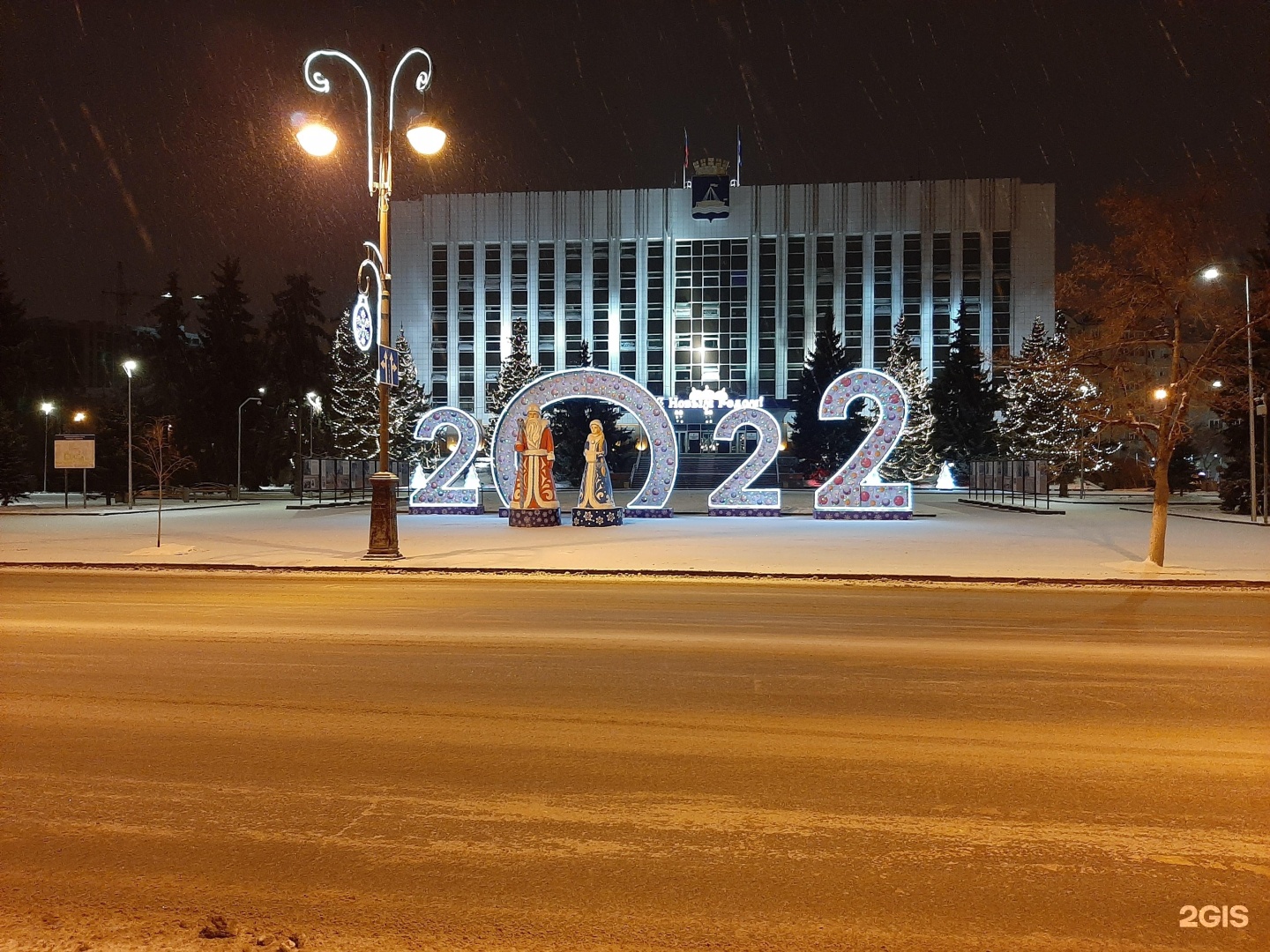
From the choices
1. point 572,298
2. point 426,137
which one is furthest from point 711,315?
point 426,137

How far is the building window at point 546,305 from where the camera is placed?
85.9 m

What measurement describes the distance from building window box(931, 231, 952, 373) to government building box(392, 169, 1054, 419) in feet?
0.36

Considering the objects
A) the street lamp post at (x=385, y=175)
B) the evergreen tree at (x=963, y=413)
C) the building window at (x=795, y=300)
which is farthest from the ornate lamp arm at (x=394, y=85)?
the building window at (x=795, y=300)

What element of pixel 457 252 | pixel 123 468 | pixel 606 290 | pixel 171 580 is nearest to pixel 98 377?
pixel 457 252

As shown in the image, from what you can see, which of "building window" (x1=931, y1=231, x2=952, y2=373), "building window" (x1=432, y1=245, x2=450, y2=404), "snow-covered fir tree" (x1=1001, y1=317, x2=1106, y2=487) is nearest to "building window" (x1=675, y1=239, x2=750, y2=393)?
"building window" (x1=931, y1=231, x2=952, y2=373)

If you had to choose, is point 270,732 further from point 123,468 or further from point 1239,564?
point 123,468

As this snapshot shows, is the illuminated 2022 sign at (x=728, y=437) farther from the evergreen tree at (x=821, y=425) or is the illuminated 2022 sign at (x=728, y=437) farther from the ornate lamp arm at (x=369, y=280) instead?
the evergreen tree at (x=821, y=425)

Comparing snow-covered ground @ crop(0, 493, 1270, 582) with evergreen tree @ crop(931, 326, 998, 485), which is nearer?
snow-covered ground @ crop(0, 493, 1270, 582)

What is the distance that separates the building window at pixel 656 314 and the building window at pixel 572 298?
21.2 ft

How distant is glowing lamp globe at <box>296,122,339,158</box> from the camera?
16.6m

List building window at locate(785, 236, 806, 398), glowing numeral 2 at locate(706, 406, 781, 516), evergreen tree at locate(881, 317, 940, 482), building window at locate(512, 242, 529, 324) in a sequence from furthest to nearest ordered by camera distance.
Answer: building window at locate(512, 242, 529, 324), building window at locate(785, 236, 806, 398), evergreen tree at locate(881, 317, 940, 482), glowing numeral 2 at locate(706, 406, 781, 516)

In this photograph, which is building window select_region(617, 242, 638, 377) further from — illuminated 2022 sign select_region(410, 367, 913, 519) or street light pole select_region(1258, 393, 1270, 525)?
street light pole select_region(1258, 393, 1270, 525)

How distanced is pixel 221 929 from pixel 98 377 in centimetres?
13566

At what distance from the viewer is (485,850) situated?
463 cm
